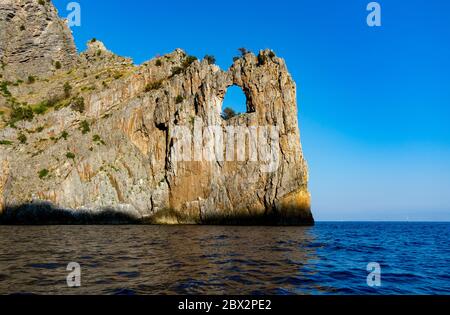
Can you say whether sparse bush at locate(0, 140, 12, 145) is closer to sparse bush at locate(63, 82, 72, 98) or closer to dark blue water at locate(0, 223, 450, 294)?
sparse bush at locate(63, 82, 72, 98)

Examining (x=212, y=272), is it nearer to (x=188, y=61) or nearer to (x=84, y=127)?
(x=84, y=127)

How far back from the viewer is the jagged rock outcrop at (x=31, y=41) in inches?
4476

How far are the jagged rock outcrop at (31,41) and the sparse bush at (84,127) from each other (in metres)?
43.3

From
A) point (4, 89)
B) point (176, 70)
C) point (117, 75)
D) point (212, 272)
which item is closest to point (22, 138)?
point (117, 75)

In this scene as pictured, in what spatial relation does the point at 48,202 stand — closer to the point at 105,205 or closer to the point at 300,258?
the point at 105,205

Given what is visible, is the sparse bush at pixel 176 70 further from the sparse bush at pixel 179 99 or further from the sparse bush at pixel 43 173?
the sparse bush at pixel 43 173

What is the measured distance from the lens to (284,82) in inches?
3164

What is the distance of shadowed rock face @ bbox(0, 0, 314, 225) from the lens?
72.1 meters

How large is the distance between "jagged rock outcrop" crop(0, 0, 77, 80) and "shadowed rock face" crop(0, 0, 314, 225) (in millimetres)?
35424

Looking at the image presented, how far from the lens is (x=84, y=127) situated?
82562 mm

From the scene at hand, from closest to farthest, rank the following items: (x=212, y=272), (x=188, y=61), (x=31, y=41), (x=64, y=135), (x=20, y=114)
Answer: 1. (x=212, y=272)
2. (x=64, y=135)
3. (x=20, y=114)
4. (x=188, y=61)
5. (x=31, y=41)

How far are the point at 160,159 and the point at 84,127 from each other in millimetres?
19616
